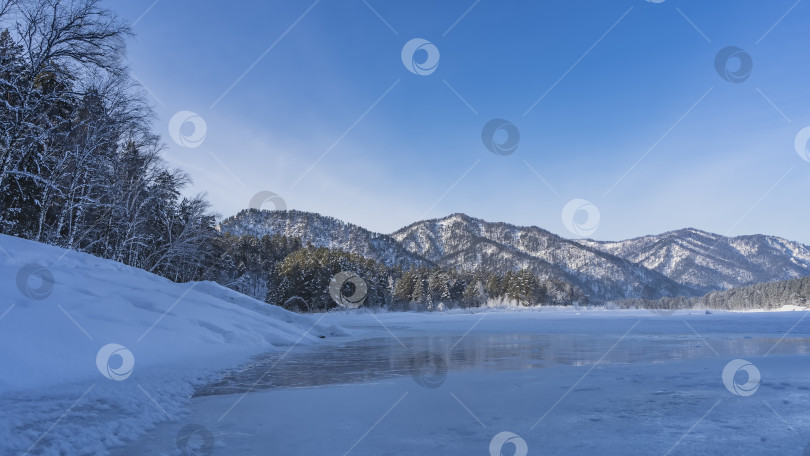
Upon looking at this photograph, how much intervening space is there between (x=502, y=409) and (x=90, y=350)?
5849 millimetres

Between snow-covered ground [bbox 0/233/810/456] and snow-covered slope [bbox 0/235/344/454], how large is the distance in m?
0.03

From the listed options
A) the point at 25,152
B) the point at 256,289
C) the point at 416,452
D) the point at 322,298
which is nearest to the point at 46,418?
the point at 416,452

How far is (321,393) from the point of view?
6121mm

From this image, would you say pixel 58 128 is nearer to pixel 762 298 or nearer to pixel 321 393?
pixel 321 393

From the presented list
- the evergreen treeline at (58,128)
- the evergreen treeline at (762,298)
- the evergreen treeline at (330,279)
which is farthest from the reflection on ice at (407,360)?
the evergreen treeline at (762,298)

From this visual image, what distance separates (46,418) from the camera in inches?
158

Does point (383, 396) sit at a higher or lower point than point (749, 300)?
lower

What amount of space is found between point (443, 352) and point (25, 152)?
15.3 m

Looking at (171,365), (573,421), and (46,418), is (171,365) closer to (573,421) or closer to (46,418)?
(46,418)

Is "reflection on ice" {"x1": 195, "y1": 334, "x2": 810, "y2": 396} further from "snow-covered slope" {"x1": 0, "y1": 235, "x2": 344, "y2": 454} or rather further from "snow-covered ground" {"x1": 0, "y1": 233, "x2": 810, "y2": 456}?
"snow-covered slope" {"x1": 0, "y1": 235, "x2": 344, "y2": 454}

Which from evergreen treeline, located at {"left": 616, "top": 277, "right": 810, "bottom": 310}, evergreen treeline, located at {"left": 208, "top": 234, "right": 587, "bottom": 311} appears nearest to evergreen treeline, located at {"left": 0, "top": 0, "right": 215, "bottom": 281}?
evergreen treeline, located at {"left": 208, "top": 234, "right": 587, "bottom": 311}

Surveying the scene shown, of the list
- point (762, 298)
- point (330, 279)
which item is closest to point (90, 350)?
point (330, 279)

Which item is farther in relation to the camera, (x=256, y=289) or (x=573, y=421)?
(x=256, y=289)

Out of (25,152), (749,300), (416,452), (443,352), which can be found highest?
(749,300)
